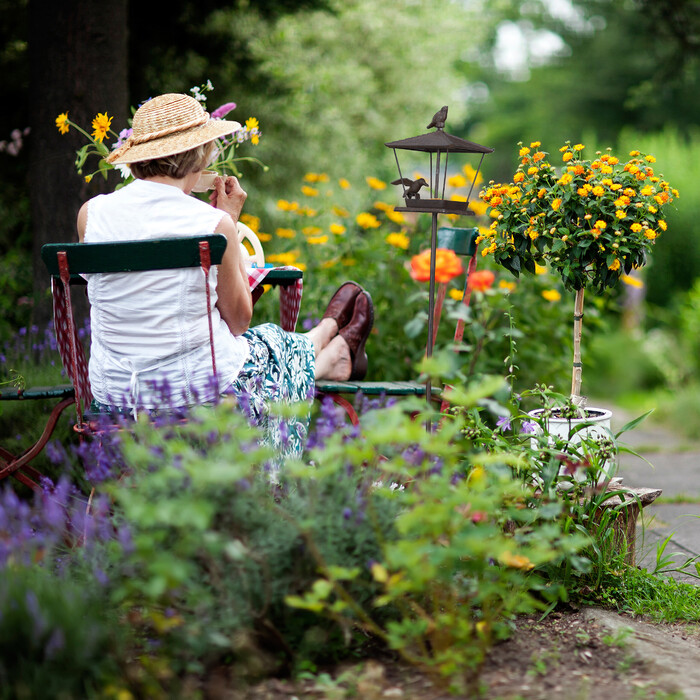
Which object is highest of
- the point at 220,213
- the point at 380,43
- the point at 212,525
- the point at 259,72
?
the point at 380,43

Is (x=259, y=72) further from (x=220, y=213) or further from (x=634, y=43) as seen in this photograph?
(x=634, y=43)

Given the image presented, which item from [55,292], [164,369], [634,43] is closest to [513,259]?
[164,369]

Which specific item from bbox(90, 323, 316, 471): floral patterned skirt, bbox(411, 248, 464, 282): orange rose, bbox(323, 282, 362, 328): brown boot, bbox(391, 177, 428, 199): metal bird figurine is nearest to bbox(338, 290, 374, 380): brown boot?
bbox(323, 282, 362, 328): brown boot

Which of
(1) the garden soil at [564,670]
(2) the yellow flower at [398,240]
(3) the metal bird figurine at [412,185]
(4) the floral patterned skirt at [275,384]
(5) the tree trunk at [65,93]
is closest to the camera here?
Answer: (1) the garden soil at [564,670]

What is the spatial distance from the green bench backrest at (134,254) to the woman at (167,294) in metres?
0.06

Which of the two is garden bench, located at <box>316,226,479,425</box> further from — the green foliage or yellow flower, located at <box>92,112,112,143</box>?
yellow flower, located at <box>92,112,112,143</box>

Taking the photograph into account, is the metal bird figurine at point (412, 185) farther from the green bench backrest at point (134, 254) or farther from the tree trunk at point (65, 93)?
the tree trunk at point (65, 93)

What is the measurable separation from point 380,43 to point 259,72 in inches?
222

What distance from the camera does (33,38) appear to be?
13.1 ft

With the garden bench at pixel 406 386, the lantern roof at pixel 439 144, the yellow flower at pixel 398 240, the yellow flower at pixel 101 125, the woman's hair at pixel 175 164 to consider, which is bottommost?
the garden bench at pixel 406 386

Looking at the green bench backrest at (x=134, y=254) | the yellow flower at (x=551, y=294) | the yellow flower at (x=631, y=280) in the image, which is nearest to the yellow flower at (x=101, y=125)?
the green bench backrest at (x=134, y=254)

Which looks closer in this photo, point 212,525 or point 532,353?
point 212,525

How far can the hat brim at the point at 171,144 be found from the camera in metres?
2.53

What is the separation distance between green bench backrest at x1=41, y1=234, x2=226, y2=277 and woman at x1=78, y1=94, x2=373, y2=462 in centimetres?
6
